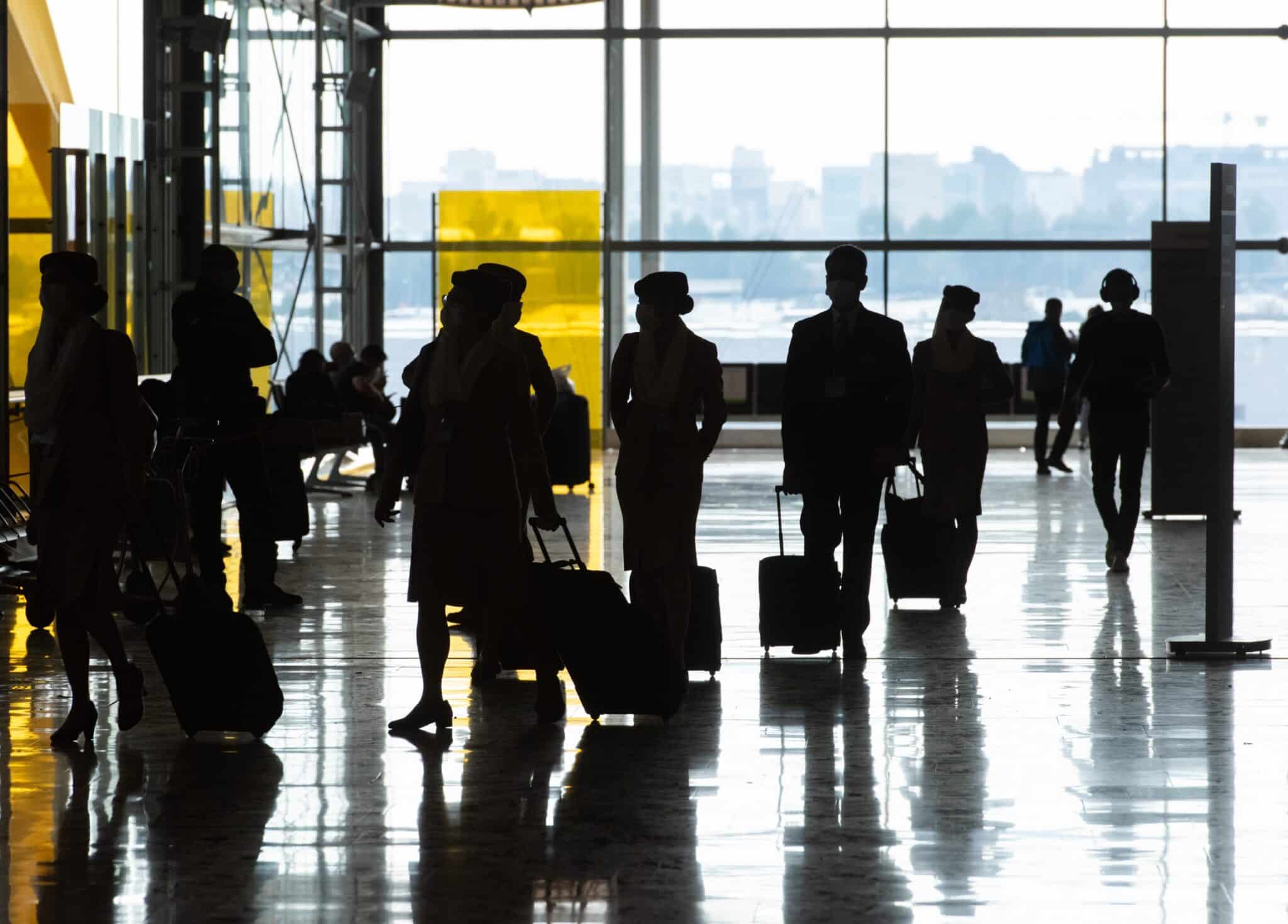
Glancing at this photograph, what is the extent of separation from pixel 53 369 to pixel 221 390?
2.38 m

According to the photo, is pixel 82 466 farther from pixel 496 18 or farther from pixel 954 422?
pixel 496 18

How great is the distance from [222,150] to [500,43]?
23.9ft

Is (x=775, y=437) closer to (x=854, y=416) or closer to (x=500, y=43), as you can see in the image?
(x=500, y=43)

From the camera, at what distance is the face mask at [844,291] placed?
7035mm

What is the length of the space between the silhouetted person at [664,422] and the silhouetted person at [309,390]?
7.24 metres

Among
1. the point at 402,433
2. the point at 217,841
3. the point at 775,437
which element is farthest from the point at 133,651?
the point at 775,437

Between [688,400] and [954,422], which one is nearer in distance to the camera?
[688,400]

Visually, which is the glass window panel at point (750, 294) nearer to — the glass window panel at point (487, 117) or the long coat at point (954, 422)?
the glass window panel at point (487, 117)

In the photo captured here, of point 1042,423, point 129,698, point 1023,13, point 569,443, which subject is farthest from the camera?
point 1023,13

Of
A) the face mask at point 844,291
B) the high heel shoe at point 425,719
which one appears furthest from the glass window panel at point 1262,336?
the high heel shoe at point 425,719

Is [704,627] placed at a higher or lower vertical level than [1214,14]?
lower

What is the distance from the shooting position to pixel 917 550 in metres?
8.60

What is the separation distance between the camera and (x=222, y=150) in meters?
14.8

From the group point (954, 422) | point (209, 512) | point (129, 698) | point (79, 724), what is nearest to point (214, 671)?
point (129, 698)
